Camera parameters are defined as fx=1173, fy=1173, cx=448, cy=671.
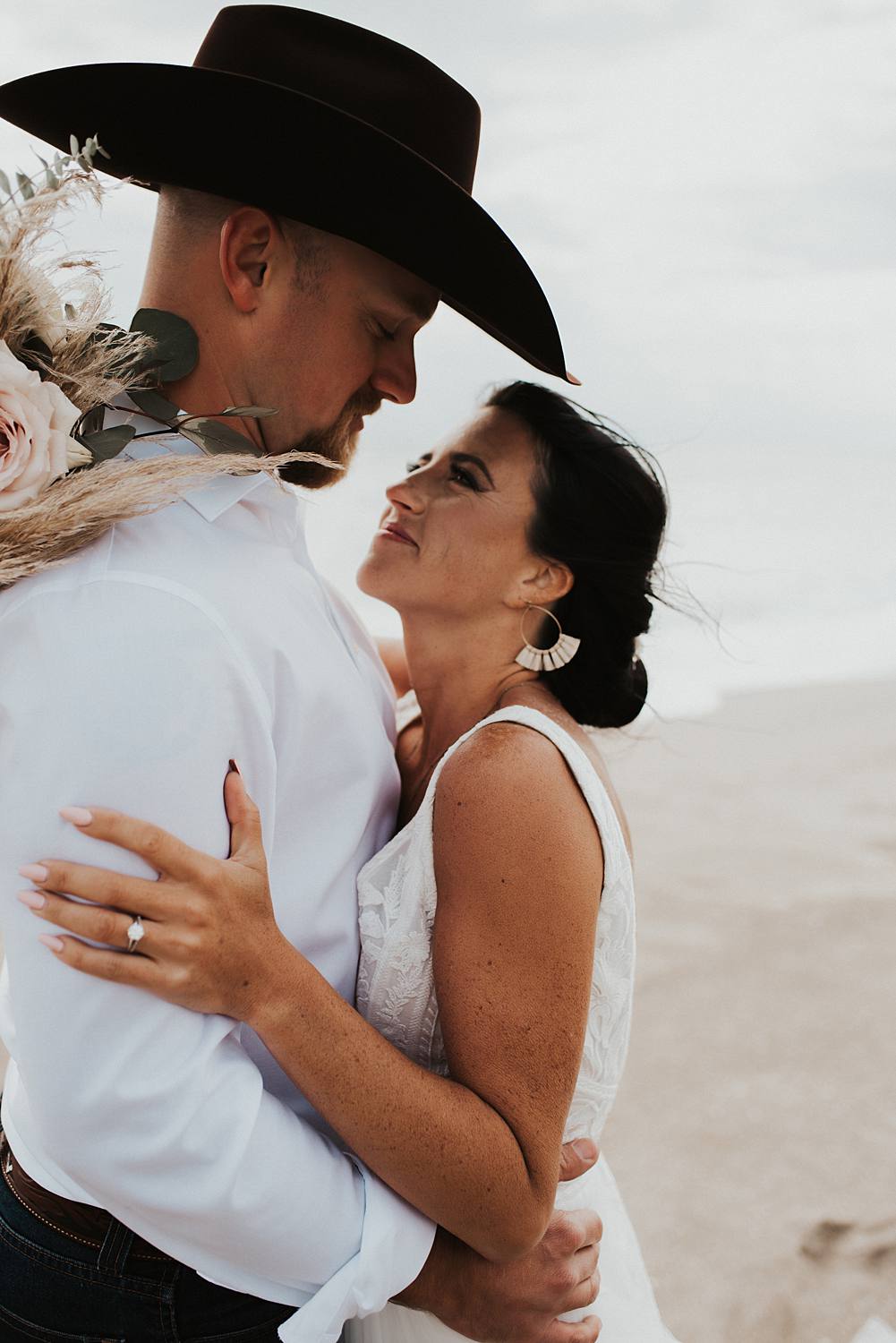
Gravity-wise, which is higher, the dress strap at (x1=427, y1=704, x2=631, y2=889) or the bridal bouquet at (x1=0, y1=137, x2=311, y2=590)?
the bridal bouquet at (x1=0, y1=137, x2=311, y2=590)

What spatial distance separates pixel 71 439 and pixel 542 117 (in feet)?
60.2

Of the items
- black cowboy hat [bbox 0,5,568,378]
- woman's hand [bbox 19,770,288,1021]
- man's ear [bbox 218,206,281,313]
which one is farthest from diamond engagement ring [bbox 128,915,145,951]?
black cowboy hat [bbox 0,5,568,378]

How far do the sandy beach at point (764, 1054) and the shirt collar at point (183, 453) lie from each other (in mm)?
2719

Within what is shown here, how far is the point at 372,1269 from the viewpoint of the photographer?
60.2 inches

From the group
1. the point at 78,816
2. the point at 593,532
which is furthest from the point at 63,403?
the point at 593,532

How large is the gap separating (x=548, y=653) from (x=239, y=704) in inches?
49.0

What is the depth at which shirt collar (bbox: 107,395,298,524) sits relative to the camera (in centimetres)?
162

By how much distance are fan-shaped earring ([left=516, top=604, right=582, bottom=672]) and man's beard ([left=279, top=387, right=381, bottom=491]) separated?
599 mm

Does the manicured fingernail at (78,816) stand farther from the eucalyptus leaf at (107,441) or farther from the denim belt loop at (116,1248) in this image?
the denim belt loop at (116,1248)

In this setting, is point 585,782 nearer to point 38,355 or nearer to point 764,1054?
point 38,355

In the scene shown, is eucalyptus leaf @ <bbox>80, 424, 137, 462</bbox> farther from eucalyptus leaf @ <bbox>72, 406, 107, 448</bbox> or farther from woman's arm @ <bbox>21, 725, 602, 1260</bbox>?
woman's arm @ <bbox>21, 725, 602, 1260</bbox>

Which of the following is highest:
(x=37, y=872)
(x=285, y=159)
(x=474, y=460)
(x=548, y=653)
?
(x=285, y=159)

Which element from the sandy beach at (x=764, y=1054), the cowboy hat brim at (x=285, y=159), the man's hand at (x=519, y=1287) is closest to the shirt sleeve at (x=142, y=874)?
the man's hand at (x=519, y=1287)

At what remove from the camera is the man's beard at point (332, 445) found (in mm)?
1926
